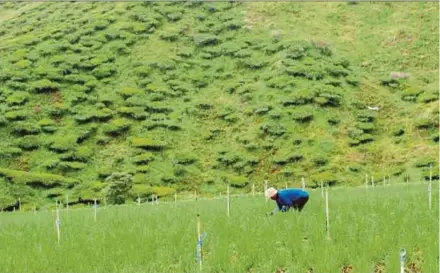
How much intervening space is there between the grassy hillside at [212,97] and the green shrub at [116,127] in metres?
0.22

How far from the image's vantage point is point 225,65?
64938mm

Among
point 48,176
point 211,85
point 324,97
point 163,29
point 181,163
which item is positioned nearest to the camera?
point 48,176

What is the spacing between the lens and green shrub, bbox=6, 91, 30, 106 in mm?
54188

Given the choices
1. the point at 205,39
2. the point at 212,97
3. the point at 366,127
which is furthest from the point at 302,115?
the point at 205,39

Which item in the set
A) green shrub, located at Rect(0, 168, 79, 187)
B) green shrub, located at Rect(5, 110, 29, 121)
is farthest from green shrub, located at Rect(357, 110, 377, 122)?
green shrub, located at Rect(5, 110, 29, 121)

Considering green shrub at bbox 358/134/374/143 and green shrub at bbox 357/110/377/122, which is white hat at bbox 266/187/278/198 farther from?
green shrub at bbox 357/110/377/122

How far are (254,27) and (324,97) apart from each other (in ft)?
72.0

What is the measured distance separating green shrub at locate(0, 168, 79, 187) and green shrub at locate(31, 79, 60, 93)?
15.9 metres

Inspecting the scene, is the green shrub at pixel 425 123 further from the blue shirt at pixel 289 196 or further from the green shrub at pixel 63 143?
the blue shirt at pixel 289 196

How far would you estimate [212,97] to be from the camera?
59.0 metres

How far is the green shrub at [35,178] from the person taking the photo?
41969mm

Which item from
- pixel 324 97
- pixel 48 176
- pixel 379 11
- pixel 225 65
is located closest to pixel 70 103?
pixel 48 176

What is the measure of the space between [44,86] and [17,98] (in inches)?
121

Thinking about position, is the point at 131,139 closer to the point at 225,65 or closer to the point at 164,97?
the point at 164,97
